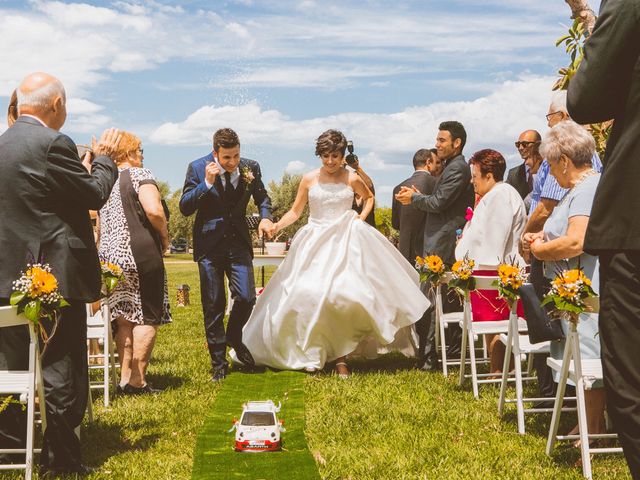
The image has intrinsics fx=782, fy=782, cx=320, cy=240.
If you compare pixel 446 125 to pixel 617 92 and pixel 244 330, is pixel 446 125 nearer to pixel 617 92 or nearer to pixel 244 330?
pixel 244 330

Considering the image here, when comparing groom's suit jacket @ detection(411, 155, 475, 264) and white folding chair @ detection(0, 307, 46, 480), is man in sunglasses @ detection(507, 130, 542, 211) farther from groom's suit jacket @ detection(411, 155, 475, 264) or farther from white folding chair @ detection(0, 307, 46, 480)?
white folding chair @ detection(0, 307, 46, 480)

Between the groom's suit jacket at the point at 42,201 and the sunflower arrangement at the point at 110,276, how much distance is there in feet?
5.33

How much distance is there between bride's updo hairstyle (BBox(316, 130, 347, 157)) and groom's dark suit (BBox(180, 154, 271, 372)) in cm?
90

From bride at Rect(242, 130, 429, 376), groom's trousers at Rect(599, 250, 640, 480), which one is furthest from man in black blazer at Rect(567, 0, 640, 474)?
bride at Rect(242, 130, 429, 376)

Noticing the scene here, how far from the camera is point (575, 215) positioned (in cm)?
501

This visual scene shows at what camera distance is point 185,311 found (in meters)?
16.1

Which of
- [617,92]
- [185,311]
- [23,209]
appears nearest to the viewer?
[617,92]

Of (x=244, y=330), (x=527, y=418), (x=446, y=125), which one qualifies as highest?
(x=446, y=125)

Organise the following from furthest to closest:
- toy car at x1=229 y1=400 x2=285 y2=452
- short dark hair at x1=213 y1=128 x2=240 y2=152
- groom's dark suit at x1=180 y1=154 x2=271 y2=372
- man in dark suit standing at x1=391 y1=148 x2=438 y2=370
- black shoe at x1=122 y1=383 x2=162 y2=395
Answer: man in dark suit standing at x1=391 y1=148 x2=438 y2=370, groom's dark suit at x1=180 y1=154 x2=271 y2=372, short dark hair at x1=213 y1=128 x2=240 y2=152, black shoe at x1=122 y1=383 x2=162 y2=395, toy car at x1=229 y1=400 x2=285 y2=452

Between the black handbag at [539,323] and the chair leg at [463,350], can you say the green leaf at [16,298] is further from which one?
the chair leg at [463,350]

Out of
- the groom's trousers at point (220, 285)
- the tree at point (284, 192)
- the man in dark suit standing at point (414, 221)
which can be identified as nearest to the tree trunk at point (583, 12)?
the man in dark suit standing at point (414, 221)

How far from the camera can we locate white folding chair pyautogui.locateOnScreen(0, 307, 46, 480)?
4.48 meters

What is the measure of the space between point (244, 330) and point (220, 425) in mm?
2707

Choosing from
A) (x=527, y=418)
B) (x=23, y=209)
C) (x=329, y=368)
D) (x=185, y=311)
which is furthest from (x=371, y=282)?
(x=185, y=311)
